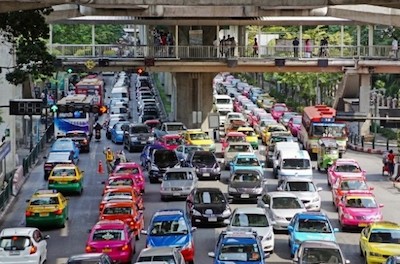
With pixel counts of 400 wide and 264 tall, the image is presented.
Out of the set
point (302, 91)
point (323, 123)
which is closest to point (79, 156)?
point (323, 123)

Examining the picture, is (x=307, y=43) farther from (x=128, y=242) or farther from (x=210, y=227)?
(x=128, y=242)

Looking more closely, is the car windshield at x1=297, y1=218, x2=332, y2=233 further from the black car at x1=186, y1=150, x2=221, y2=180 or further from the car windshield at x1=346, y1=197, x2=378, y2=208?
the black car at x1=186, y1=150, x2=221, y2=180

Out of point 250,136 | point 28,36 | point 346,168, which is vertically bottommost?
point 346,168

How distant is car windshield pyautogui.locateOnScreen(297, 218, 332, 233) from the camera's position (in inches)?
1325

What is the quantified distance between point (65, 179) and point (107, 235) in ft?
52.5

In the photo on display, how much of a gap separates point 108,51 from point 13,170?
2347 cm

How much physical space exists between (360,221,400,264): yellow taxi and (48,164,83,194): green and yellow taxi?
58.7 feet

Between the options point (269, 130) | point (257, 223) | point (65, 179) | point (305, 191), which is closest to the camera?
point (257, 223)

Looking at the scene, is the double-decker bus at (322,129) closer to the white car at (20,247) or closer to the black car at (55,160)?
the black car at (55,160)

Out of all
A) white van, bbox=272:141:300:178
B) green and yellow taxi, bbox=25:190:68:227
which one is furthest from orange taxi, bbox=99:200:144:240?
white van, bbox=272:141:300:178

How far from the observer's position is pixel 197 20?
2840 inches

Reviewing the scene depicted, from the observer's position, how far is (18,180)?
169 ft

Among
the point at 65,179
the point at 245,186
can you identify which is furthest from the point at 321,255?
the point at 65,179

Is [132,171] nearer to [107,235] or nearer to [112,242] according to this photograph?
[107,235]
